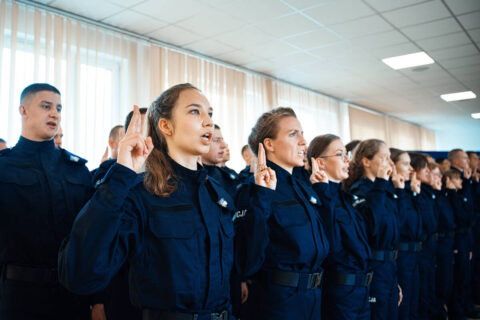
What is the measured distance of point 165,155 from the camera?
4.92 feet

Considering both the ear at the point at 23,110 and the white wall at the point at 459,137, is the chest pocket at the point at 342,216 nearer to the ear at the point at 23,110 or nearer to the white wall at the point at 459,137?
the ear at the point at 23,110

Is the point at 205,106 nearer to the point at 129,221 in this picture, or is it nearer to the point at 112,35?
the point at 129,221

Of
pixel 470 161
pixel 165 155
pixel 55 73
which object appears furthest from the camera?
pixel 470 161

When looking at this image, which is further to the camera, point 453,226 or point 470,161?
point 470,161

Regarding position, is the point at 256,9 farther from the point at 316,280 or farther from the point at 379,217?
the point at 316,280

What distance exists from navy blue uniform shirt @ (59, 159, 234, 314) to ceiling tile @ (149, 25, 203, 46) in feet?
11.8

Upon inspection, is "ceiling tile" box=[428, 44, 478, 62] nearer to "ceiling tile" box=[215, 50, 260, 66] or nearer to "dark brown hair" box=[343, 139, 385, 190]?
"ceiling tile" box=[215, 50, 260, 66]

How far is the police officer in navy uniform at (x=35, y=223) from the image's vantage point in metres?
1.71

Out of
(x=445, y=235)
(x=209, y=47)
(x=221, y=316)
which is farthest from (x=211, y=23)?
(x=221, y=316)

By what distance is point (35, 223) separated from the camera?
69.6 inches

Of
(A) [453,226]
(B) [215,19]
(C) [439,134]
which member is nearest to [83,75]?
(B) [215,19]

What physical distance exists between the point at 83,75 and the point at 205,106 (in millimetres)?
3195

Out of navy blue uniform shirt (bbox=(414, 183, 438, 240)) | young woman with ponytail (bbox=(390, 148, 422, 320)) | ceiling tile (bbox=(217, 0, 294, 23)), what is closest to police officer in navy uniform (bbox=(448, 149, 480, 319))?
navy blue uniform shirt (bbox=(414, 183, 438, 240))

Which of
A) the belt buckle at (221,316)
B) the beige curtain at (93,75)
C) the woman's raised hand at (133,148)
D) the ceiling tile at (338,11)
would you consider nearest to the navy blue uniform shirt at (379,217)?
the belt buckle at (221,316)
